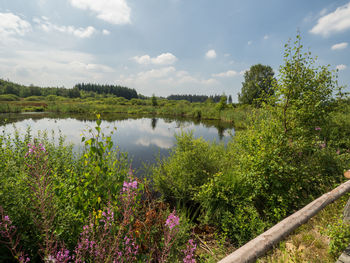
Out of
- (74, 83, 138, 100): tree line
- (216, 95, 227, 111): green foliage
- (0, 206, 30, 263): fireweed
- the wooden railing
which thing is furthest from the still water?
(74, 83, 138, 100): tree line

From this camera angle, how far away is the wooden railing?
2.22 metres

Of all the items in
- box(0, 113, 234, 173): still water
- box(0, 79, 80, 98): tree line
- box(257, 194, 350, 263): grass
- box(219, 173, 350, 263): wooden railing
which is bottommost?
box(0, 113, 234, 173): still water

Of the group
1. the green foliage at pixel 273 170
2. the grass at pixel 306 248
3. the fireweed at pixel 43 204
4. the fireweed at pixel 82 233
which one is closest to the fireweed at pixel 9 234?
the fireweed at pixel 82 233

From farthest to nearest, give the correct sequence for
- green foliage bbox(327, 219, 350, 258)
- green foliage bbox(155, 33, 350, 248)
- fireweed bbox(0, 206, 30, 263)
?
1. green foliage bbox(155, 33, 350, 248)
2. green foliage bbox(327, 219, 350, 258)
3. fireweed bbox(0, 206, 30, 263)

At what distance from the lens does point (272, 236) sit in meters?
2.66

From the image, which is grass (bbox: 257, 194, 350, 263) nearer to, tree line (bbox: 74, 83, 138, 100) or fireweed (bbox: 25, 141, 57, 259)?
fireweed (bbox: 25, 141, 57, 259)

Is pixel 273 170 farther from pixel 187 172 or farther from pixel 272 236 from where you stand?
pixel 187 172

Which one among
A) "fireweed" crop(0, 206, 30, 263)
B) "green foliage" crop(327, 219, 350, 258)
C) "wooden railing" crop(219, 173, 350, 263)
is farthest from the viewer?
"green foliage" crop(327, 219, 350, 258)

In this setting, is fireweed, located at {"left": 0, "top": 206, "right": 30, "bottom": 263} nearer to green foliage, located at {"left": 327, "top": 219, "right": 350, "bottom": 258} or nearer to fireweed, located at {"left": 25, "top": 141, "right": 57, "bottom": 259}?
fireweed, located at {"left": 25, "top": 141, "right": 57, "bottom": 259}

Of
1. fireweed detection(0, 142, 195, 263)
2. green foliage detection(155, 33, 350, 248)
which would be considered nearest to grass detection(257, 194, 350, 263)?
green foliage detection(155, 33, 350, 248)

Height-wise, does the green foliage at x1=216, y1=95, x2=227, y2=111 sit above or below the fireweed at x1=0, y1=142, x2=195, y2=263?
above

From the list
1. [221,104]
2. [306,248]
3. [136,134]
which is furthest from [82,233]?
[221,104]

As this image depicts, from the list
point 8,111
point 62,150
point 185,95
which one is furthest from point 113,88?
point 62,150

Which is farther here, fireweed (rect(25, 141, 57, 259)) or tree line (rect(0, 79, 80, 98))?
tree line (rect(0, 79, 80, 98))
